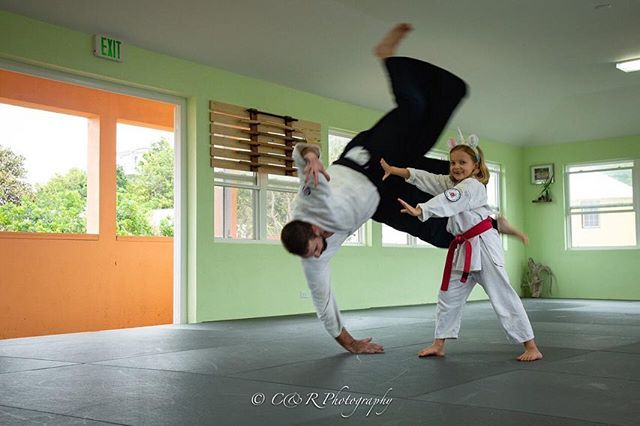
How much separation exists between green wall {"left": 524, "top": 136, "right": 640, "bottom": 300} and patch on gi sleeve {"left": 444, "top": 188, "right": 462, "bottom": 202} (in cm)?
894

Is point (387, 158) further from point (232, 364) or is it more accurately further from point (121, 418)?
point (232, 364)

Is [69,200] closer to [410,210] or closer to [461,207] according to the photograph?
[461,207]

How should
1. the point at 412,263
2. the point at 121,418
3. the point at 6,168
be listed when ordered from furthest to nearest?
the point at 412,263, the point at 6,168, the point at 121,418

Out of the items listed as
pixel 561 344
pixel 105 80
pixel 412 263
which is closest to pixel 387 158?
pixel 561 344

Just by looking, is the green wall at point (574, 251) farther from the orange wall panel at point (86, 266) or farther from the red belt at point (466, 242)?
the red belt at point (466, 242)

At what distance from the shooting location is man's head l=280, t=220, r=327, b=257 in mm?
2730

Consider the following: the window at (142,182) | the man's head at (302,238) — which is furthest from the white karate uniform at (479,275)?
the window at (142,182)

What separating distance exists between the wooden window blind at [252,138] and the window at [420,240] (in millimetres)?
1677

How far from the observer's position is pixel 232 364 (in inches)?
165

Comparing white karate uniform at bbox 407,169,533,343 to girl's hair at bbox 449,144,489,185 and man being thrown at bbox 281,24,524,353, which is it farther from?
man being thrown at bbox 281,24,524,353

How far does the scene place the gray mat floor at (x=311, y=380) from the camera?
A: 272cm

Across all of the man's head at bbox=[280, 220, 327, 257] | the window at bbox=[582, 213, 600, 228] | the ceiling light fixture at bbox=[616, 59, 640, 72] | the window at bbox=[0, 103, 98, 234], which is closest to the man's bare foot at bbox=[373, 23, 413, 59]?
the man's head at bbox=[280, 220, 327, 257]

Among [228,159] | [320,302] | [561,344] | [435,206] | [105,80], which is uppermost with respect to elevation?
[105,80]

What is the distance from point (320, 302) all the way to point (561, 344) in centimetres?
209
